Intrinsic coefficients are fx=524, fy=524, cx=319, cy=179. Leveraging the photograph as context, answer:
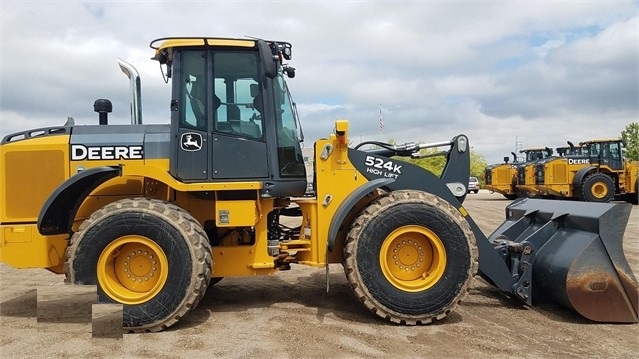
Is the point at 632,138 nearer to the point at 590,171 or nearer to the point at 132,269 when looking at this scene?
the point at 590,171

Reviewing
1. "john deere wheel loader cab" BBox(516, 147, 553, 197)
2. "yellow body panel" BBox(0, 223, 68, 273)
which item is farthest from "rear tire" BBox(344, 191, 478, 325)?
"john deere wheel loader cab" BBox(516, 147, 553, 197)

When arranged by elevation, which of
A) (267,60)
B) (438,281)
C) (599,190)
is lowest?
(438,281)

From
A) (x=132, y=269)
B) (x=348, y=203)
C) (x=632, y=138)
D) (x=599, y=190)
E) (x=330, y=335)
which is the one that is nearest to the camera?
(x=330, y=335)

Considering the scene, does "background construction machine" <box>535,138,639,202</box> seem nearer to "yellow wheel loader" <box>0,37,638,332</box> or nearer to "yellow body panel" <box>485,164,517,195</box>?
"yellow body panel" <box>485,164,517,195</box>

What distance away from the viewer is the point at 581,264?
482 centimetres

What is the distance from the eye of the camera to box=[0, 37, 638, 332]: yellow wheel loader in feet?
15.6

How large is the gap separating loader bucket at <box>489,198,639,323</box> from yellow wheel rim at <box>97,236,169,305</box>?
350cm

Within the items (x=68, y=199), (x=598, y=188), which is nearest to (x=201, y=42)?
(x=68, y=199)

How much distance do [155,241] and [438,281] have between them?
104 inches

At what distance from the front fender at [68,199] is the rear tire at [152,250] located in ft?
1.07

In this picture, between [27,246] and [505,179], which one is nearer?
[27,246]

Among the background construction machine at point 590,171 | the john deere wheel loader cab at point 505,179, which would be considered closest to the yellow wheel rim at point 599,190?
the background construction machine at point 590,171

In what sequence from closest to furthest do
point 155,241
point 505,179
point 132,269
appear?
point 155,241, point 132,269, point 505,179

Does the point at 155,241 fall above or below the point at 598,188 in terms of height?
below
